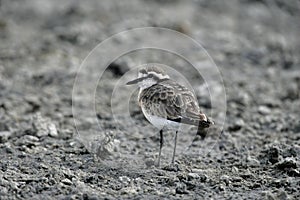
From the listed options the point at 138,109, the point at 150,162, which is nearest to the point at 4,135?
the point at 150,162

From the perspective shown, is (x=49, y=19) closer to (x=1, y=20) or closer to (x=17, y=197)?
(x=1, y=20)

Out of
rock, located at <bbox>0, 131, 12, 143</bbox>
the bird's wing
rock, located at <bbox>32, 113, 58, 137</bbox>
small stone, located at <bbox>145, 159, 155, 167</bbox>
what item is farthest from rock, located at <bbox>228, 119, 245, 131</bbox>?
rock, located at <bbox>0, 131, 12, 143</bbox>

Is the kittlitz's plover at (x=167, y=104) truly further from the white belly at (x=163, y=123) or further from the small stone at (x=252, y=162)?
the small stone at (x=252, y=162)

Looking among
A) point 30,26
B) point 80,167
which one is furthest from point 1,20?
point 80,167

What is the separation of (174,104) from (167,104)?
0.25 ft

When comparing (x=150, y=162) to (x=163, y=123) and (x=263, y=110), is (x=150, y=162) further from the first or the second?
(x=263, y=110)

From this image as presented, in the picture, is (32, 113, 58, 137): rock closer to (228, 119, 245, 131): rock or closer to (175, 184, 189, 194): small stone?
(175, 184, 189, 194): small stone

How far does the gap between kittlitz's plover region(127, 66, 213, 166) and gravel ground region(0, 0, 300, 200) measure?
22.8 inches

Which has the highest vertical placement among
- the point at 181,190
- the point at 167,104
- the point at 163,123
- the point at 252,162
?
the point at 167,104

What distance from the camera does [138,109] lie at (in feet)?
30.4

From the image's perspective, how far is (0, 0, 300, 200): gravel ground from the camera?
632 cm

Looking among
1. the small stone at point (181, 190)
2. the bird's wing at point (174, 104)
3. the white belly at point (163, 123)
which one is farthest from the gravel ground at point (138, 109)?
the bird's wing at point (174, 104)

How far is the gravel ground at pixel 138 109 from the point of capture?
632 centimetres

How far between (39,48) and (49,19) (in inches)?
84.1
